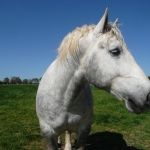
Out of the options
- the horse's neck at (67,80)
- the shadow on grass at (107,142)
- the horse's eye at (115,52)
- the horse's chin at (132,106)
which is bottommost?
the shadow on grass at (107,142)

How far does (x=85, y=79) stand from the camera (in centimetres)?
265

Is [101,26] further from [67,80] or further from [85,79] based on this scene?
[67,80]

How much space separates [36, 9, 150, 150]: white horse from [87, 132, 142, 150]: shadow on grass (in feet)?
6.07

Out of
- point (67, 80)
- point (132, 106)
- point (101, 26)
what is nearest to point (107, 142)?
point (67, 80)

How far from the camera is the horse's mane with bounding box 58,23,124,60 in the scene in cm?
236

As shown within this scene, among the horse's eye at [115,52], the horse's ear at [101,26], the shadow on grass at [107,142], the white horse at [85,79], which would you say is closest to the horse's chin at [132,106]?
the white horse at [85,79]

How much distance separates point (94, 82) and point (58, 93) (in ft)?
2.58

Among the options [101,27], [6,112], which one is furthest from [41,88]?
[6,112]

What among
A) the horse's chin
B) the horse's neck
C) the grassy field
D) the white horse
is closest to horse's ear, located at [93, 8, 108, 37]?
the white horse

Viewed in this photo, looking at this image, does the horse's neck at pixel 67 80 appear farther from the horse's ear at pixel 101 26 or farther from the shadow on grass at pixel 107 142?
the shadow on grass at pixel 107 142

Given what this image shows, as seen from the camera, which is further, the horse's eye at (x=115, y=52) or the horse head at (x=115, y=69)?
the horse's eye at (x=115, y=52)

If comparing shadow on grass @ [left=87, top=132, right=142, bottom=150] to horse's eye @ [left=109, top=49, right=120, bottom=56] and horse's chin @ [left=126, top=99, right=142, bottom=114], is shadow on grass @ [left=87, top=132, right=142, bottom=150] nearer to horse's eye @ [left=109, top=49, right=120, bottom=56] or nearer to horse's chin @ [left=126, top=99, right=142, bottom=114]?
horse's chin @ [left=126, top=99, right=142, bottom=114]

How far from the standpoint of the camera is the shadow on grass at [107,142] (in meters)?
5.09

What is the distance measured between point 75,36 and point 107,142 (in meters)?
3.72
